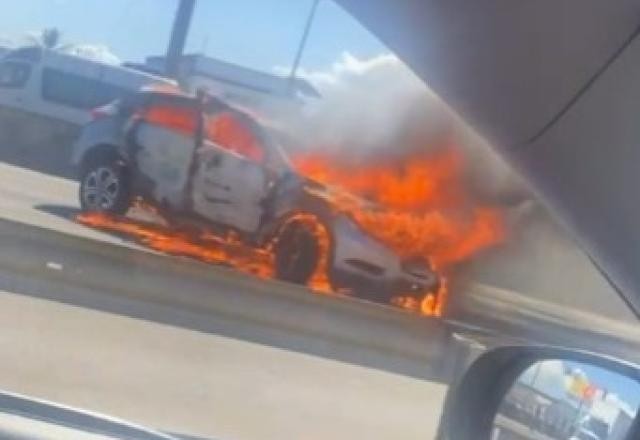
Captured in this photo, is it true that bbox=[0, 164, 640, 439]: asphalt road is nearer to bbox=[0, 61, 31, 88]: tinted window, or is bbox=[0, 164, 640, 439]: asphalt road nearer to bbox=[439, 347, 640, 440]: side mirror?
bbox=[0, 61, 31, 88]: tinted window

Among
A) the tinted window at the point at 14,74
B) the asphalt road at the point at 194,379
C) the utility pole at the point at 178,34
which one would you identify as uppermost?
the utility pole at the point at 178,34

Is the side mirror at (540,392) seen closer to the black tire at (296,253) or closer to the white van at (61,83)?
the black tire at (296,253)

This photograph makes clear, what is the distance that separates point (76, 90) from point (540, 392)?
1.84 m

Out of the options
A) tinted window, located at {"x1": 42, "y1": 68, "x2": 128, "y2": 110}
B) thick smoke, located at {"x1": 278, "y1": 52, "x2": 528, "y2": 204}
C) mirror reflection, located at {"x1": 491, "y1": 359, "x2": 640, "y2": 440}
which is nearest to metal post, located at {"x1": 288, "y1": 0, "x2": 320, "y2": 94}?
thick smoke, located at {"x1": 278, "y1": 52, "x2": 528, "y2": 204}

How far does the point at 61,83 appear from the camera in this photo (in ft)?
12.5

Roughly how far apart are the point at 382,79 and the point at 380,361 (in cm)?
132

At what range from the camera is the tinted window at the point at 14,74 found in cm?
375

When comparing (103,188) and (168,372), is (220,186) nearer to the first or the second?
(103,188)

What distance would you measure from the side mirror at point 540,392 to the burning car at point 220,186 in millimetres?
1281

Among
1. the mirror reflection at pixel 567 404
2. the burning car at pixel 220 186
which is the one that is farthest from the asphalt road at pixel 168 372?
the mirror reflection at pixel 567 404

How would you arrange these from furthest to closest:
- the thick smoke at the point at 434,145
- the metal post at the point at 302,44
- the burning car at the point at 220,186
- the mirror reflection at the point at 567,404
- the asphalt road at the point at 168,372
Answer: the asphalt road at the point at 168,372 → the burning car at the point at 220,186 → the metal post at the point at 302,44 → the thick smoke at the point at 434,145 → the mirror reflection at the point at 567,404

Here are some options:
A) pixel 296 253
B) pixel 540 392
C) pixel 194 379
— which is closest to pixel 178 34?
pixel 296 253

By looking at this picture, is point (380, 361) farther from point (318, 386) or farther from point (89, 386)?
point (89, 386)

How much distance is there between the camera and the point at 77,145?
12.4 feet
